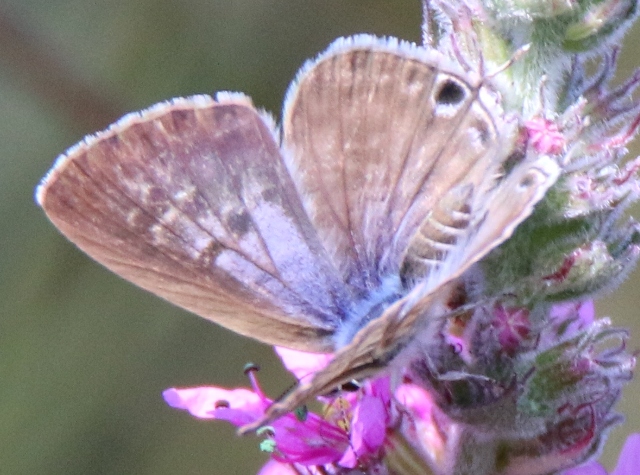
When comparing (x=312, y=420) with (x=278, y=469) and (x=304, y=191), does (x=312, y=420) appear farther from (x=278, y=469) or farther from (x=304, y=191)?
(x=304, y=191)

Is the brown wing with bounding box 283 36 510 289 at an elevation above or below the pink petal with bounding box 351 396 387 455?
above

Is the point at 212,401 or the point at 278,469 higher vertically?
the point at 212,401

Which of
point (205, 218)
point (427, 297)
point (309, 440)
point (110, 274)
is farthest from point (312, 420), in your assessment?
point (110, 274)

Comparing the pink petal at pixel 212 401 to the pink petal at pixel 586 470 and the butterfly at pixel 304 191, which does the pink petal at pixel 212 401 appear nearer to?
the butterfly at pixel 304 191

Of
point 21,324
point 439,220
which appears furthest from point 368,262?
point 21,324

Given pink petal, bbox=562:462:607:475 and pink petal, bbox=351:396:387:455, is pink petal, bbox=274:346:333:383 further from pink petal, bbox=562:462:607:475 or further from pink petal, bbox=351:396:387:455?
pink petal, bbox=562:462:607:475

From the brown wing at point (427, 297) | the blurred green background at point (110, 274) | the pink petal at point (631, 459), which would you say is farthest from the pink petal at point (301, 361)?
the blurred green background at point (110, 274)

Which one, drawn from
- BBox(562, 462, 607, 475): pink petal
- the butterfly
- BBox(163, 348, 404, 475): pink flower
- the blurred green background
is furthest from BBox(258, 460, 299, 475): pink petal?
the blurred green background
